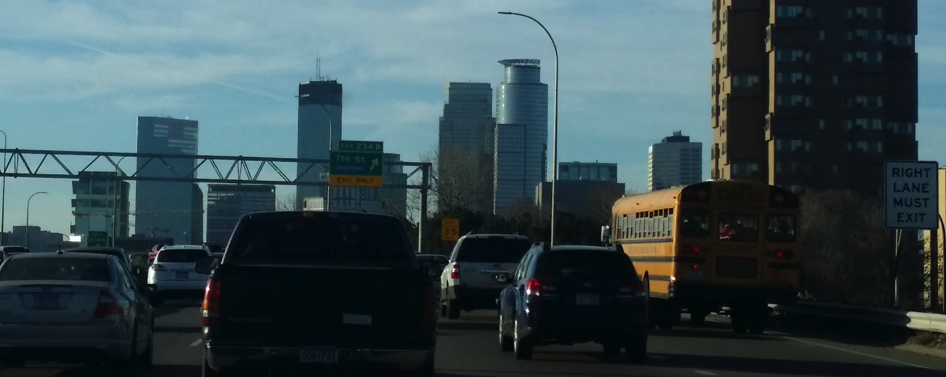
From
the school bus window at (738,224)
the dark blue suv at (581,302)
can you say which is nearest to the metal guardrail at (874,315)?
the school bus window at (738,224)

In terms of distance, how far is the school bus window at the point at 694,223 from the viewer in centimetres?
2441

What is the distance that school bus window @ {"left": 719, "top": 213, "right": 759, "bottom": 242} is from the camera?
963 inches

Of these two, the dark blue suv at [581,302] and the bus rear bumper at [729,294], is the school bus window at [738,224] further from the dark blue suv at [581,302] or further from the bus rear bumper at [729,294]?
the dark blue suv at [581,302]

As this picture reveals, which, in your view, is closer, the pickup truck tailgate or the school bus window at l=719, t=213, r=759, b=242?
the pickup truck tailgate

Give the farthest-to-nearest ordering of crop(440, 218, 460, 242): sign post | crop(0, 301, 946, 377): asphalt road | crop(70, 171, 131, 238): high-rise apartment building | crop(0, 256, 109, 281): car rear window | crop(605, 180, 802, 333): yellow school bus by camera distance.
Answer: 1. crop(70, 171, 131, 238): high-rise apartment building
2. crop(440, 218, 460, 242): sign post
3. crop(605, 180, 802, 333): yellow school bus
4. crop(0, 301, 946, 377): asphalt road
5. crop(0, 256, 109, 281): car rear window

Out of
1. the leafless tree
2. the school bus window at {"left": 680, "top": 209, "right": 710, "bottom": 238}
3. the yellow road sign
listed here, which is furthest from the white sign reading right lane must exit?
the leafless tree

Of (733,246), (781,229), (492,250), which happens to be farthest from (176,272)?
(781,229)

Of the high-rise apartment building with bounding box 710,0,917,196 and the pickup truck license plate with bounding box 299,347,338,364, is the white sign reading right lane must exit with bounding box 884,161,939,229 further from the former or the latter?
the high-rise apartment building with bounding box 710,0,917,196

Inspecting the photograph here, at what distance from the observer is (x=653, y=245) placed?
26125 millimetres

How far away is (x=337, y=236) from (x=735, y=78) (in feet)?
256

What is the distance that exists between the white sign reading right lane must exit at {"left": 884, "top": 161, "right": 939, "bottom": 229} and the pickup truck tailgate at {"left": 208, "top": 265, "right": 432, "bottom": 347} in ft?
49.4

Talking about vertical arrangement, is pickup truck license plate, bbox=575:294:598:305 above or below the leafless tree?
below

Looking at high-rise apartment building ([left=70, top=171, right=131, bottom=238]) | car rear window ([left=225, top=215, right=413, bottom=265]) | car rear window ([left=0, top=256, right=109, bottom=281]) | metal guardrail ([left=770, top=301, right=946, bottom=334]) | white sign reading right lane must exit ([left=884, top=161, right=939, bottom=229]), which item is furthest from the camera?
high-rise apartment building ([left=70, top=171, right=131, bottom=238])

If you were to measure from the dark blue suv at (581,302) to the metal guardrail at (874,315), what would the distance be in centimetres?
570
